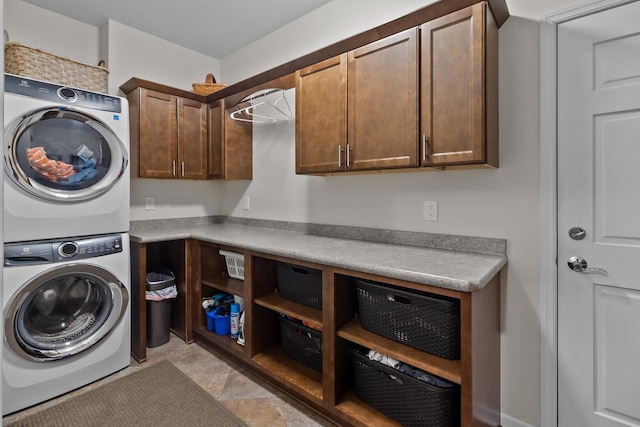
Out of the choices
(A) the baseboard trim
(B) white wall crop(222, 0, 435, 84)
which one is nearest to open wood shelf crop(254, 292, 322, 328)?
(A) the baseboard trim

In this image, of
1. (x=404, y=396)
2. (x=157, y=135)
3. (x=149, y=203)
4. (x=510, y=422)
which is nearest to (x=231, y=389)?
(x=404, y=396)

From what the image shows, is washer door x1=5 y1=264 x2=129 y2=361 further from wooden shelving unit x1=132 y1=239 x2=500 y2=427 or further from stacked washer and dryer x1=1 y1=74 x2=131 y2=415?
wooden shelving unit x1=132 y1=239 x2=500 y2=427

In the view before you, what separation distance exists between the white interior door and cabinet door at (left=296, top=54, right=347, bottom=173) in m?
1.09

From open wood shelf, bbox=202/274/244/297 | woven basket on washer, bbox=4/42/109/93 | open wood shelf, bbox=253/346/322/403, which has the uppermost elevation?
woven basket on washer, bbox=4/42/109/93

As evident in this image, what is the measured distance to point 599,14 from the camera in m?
1.47

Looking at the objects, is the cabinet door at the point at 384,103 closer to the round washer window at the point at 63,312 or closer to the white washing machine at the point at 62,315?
the white washing machine at the point at 62,315

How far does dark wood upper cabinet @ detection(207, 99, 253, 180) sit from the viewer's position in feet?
9.61

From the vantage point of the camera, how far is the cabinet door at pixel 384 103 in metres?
1.70

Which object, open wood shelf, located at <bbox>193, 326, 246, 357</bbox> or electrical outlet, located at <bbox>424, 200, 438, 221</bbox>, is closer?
electrical outlet, located at <bbox>424, 200, 438, 221</bbox>

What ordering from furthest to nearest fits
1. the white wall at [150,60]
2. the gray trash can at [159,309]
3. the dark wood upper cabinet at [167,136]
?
the white wall at [150,60] < the dark wood upper cabinet at [167,136] < the gray trash can at [159,309]

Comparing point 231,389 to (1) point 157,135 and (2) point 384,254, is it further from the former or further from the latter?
(1) point 157,135

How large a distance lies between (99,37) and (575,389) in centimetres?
410

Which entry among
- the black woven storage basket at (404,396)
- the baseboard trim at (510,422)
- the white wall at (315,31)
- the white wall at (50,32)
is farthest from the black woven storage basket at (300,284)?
the white wall at (50,32)

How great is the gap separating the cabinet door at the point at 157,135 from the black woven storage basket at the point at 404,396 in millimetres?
2152
